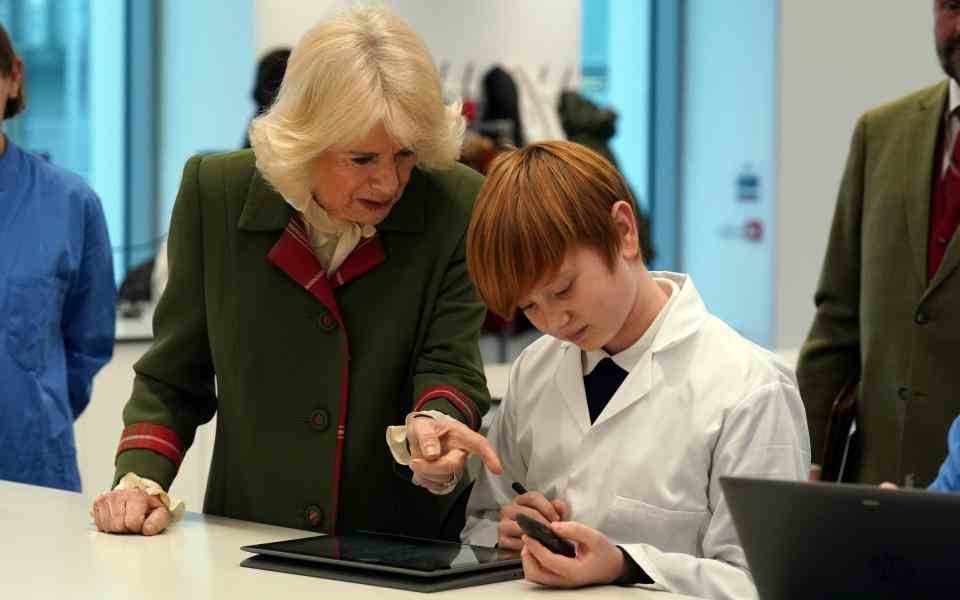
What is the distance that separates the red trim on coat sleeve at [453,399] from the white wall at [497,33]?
4.20 metres

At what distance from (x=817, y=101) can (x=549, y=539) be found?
18.9 ft

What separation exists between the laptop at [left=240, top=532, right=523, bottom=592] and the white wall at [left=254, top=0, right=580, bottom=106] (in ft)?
14.4

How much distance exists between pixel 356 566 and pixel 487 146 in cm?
454

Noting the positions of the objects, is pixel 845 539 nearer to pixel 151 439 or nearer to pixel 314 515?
pixel 314 515

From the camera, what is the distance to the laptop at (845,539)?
1.47 meters

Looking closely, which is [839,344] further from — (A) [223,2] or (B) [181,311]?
(A) [223,2]

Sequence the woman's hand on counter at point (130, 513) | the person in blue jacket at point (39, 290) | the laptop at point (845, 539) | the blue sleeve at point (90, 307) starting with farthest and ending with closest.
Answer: the blue sleeve at point (90, 307) < the person in blue jacket at point (39, 290) < the woman's hand on counter at point (130, 513) < the laptop at point (845, 539)

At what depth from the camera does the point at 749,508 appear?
1.58 m

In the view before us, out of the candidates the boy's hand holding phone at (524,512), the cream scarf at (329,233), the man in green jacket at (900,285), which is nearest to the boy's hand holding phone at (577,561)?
the boy's hand holding phone at (524,512)

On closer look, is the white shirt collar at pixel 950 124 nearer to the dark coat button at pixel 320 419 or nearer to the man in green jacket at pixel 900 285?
the man in green jacket at pixel 900 285

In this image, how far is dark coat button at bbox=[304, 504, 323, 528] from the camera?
2.32 metres

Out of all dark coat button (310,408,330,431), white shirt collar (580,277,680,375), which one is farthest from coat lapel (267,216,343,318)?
white shirt collar (580,277,680,375)

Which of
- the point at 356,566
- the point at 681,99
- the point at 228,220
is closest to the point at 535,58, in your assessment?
the point at 681,99

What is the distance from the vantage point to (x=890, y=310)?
9.73ft
